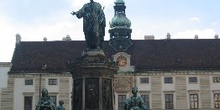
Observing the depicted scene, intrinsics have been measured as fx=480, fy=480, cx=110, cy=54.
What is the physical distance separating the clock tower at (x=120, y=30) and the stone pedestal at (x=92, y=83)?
40.5m

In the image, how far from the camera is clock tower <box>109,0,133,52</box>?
57.4 m

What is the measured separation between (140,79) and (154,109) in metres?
3.75

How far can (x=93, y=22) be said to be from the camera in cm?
1639

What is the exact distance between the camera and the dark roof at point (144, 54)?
5447 centimetres

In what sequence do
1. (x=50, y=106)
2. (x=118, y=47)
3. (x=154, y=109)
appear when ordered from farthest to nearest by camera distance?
1. (x=118, y=47)
2. (x=154, y=109)
3. (x=50, y=106)

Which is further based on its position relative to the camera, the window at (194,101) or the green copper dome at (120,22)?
the green copper dome at (120,22)

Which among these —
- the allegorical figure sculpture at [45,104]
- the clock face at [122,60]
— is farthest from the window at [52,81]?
the allegorical figure sculpture at [45,104]

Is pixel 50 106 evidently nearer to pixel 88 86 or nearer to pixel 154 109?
pixel 88 86

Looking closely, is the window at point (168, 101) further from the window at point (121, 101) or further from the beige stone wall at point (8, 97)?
the beige stone wall at point (8, 97)

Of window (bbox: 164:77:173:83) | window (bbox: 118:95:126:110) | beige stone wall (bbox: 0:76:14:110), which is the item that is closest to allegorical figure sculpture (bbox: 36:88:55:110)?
window (bbox: 118:95:126:110)

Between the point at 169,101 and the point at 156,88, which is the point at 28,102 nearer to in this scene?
the point at 156,88

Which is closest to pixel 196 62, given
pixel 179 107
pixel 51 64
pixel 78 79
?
pixel 179 107

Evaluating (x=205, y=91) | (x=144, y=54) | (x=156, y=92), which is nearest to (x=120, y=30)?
(x=144, y=54)

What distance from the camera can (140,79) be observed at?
178 ft
